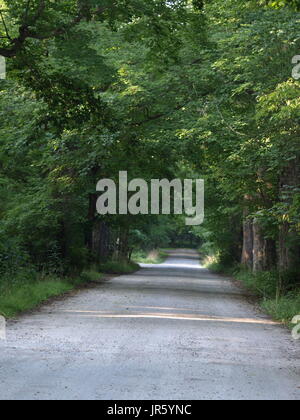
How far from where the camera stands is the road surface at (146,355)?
8531 millimetres

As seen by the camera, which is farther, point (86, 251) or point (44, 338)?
point (86, 251)

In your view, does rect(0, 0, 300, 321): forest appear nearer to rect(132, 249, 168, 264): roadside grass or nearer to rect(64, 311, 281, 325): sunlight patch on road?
rect(64, 311, 281, 325): sunlight patch on road

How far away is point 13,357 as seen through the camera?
1075cm

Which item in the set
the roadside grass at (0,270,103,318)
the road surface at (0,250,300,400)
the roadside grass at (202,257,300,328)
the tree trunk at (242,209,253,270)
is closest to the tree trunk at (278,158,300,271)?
the roadside grass at (202,257,300,328)

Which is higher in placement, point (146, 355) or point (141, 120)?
point (141, 120)

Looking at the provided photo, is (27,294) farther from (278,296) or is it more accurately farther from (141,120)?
(141,120)

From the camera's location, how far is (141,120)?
88.7 feet

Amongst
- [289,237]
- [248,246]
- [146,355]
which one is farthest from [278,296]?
[248,246]

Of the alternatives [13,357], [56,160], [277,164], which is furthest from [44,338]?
[56,160]

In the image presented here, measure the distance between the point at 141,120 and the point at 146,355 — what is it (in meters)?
16.6

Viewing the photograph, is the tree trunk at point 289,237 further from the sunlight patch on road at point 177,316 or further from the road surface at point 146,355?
the sunlight patch on road at point 177,316

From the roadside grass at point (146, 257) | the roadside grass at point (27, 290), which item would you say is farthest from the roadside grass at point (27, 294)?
the roadside grass at point (146, 257)
